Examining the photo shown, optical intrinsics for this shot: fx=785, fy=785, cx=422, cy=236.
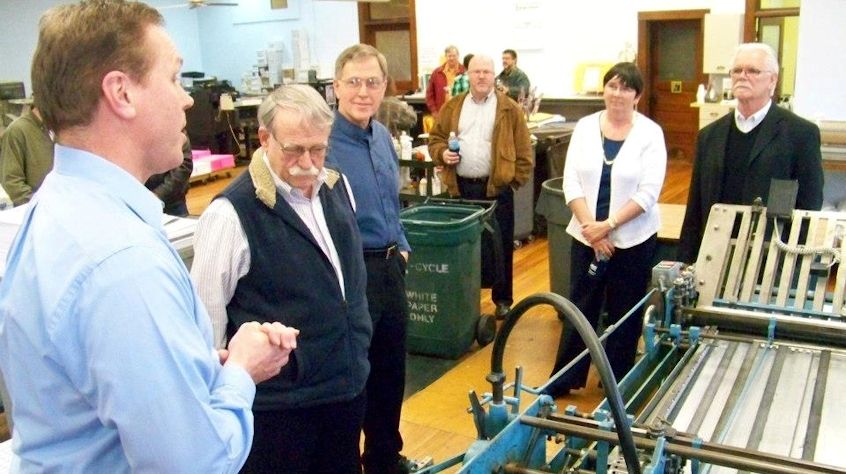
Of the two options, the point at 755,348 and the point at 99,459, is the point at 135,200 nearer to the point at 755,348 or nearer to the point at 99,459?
the point at 99,459

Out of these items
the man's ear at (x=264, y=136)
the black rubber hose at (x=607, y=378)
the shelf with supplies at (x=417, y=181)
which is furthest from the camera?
the shelf with supplies at (x=417, y=181)

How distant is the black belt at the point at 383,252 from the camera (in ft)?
8.73

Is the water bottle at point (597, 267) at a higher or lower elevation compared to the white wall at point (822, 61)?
lower

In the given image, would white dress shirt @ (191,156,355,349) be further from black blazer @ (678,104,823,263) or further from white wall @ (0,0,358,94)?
white wall @ (0,0,358,94)

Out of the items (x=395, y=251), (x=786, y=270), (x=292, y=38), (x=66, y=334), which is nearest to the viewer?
(x=66, y=334)

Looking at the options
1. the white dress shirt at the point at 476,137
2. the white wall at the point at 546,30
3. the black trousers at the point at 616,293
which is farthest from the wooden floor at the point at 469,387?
the white wall at the point at 546,30

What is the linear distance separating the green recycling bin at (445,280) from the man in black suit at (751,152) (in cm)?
115

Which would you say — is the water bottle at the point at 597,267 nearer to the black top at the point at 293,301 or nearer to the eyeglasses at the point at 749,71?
the eyeglasses at the point at 749,71

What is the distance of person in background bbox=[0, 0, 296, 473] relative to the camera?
96 cm

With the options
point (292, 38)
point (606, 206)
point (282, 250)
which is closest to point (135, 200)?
point (282, 250)

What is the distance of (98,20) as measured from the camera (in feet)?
3.35

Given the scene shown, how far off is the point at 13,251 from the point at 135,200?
19cm

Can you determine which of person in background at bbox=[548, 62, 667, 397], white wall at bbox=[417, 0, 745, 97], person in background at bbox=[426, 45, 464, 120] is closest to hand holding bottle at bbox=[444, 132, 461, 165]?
person in background at bbox=[548, 62, 667, 397]

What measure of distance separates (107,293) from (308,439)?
116 cm
